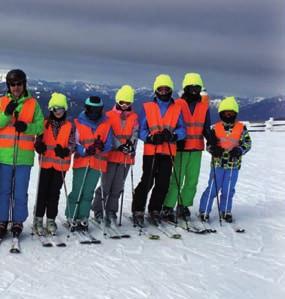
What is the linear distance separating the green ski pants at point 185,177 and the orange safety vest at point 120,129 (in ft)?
2.64

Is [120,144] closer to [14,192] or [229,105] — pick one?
[14,192]

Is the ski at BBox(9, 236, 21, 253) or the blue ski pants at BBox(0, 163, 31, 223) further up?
the blue ski pants at BBox(0, 163, 31, 223)

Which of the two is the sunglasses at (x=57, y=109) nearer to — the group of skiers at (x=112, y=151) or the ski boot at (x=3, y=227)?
the group of skiers at (x=112, y=151)

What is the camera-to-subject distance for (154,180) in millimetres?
6988

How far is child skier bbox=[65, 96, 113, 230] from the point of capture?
244 inches

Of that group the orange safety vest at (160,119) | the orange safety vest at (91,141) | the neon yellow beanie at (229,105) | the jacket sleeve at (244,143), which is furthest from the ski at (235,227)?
the orange safety vest at (91,141)

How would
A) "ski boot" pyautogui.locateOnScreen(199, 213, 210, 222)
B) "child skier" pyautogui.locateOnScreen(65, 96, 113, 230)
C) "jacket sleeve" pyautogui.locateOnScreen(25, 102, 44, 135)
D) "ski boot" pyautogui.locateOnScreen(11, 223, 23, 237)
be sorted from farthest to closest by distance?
"ski boot" pyautogui.locateOnScreen(199, 213, 210, 222) → "child skier" pyautogui.locateOnScreen(65, 96, 113, 230) → "ski boot" pyautogui.locateOnScreen(11, 223, 23, 237) → "jacket sleeve" pyautogui.locateOnScreen(25, 102, 44, 135)

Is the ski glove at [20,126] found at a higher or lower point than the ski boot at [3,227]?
higher

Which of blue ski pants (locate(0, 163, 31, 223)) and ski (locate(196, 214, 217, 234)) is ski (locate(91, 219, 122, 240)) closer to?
blue ski pants (locate(0, 163, 31, 223))

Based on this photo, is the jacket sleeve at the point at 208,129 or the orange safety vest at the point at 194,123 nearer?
the orange safety vest at the point at 194,123

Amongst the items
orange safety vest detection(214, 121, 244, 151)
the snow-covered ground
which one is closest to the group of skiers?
orange safety vest detection(214, 121, 244, 151)

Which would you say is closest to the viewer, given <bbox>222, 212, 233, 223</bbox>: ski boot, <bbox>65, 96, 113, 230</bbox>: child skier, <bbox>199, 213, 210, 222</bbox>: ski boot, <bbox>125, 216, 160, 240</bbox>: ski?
<bbox>65, 96, 113, 230</bbox>: child skier

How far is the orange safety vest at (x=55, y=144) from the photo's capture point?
6.05 meters

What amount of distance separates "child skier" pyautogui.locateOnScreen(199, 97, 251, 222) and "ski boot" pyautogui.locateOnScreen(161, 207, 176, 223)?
0.48 m
